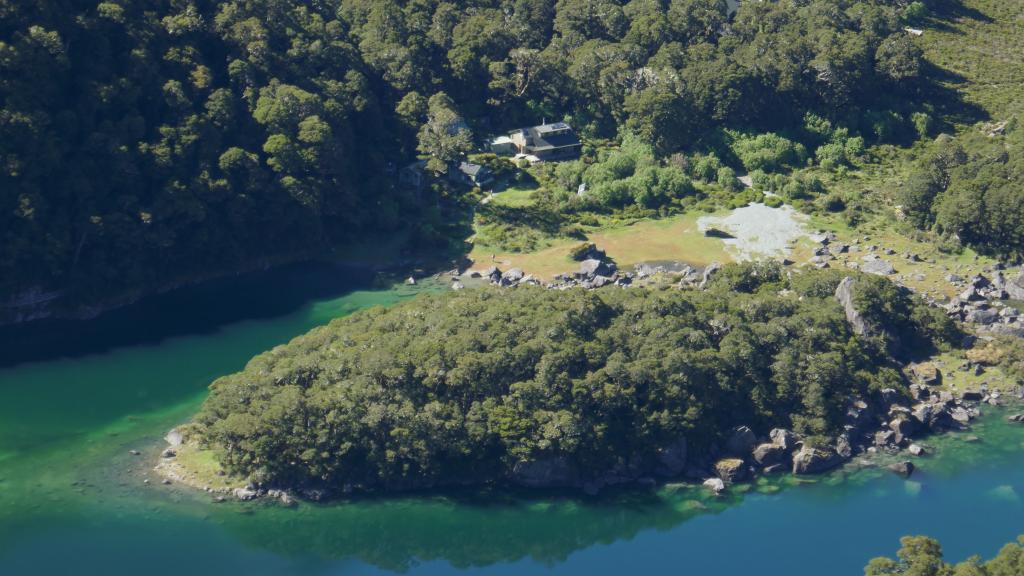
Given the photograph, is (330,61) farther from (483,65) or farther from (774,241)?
(774,241)

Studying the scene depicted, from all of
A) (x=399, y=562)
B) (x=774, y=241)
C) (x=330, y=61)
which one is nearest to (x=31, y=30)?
(x=330, y=61)

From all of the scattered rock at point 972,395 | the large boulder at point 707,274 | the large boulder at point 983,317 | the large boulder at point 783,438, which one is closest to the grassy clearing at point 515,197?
the large boulder at point 707,274

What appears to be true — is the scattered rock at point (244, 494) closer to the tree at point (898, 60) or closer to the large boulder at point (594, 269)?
the large boulder at point (594, 269)

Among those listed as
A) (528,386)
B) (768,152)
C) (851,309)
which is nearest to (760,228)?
(768,152)

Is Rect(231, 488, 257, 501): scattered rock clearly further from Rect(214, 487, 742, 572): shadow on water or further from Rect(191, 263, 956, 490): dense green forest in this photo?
Rect(191, 263, 956, 490): dense green forest

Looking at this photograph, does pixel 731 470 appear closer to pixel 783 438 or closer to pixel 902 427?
pixel 783 438
